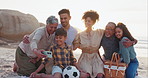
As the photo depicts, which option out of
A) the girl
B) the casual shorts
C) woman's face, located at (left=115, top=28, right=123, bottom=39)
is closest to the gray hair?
the girl

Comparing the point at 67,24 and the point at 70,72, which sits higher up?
the point at 67,24

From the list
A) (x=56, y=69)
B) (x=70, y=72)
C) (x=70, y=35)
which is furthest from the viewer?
(x=70, y=35)

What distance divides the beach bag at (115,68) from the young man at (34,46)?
129cm

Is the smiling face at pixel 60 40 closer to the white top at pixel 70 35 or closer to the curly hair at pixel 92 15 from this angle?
the white top at pixel 70 35

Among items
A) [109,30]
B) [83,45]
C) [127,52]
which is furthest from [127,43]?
[83,45]

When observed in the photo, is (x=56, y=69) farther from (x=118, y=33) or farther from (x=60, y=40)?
(x=118, y=33)

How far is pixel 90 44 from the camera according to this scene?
14.6ft

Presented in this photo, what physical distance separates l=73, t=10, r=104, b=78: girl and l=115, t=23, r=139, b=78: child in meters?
0.39

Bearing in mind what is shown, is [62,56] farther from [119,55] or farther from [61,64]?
[119,55]

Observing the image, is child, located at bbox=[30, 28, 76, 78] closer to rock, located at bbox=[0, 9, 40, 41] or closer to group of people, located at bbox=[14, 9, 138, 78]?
group of people, located at bbox=[14, 9, 138, 78]

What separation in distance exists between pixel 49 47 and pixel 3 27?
575 inches

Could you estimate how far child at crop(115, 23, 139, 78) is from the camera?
429 centimetres

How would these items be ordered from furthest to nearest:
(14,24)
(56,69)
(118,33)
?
(14,24) → (118,33) → (56,69)

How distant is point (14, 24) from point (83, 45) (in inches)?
610
